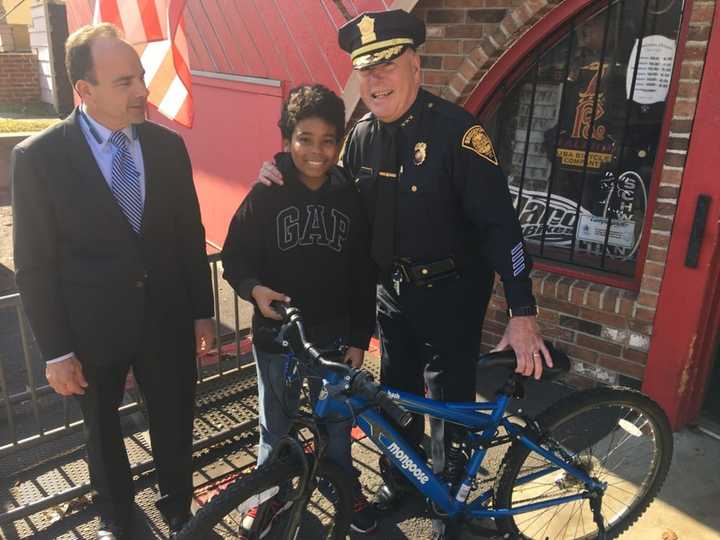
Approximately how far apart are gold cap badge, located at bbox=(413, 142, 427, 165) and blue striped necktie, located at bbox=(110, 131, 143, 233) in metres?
1.05

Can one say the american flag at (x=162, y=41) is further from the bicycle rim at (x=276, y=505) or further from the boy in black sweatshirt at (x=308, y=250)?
the bicycle rim at (x=276, y=505)

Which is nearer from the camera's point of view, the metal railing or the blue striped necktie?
the blue striped necktie

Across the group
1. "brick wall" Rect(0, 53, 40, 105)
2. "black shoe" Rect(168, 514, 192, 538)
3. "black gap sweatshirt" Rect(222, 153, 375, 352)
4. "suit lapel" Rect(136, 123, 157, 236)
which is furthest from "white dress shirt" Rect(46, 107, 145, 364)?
"brick wall" Rect(0, 53, 40, 105)

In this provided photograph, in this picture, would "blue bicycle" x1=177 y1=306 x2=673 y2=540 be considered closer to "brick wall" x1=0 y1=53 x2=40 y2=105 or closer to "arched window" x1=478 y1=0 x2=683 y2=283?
"arched window" x1=478 y1=0 x2=683 y2=283

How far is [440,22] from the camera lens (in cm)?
374

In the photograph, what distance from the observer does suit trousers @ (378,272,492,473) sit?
2.38 metres

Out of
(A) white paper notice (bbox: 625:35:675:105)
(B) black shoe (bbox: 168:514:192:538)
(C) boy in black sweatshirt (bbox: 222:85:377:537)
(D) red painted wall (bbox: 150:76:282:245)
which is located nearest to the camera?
(C) boy in black sweatshirt (bbox: 222:85:377:537)

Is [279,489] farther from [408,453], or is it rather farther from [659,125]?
[659,125]

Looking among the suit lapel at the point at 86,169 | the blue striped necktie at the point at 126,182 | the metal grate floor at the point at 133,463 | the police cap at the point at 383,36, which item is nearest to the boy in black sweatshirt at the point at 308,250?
the police cap at the point at 383,36

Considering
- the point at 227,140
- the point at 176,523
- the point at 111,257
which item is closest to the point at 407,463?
the point at 176,523

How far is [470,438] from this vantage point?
2.31m

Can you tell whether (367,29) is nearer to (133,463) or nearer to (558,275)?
(558,275)

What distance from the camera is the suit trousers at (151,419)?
2312 mm

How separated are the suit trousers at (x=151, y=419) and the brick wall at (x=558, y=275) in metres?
2.30
